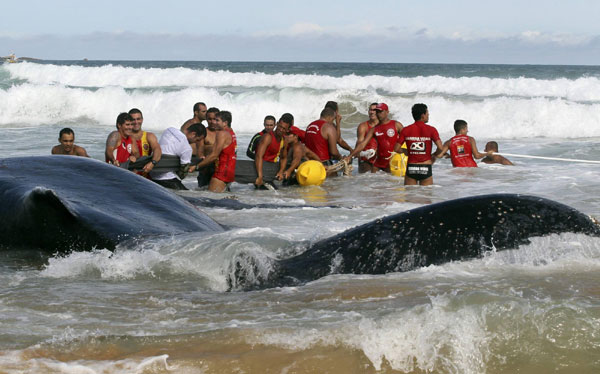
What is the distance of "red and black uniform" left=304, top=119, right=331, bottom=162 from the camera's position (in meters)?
14.4

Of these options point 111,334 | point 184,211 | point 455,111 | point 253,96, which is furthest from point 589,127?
point 111,334

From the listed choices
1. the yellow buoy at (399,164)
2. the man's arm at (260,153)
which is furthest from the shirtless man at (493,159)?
the man's arm at (260,153)

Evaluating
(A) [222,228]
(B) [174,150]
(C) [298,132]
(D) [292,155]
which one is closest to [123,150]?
(B) [174,150]

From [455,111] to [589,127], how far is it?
5.82 m

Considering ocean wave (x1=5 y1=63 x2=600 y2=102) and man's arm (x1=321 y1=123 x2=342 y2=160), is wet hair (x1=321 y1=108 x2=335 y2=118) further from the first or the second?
ocean wave (x1=5 y1=63 x2=600 y2=102)

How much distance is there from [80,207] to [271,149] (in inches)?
352

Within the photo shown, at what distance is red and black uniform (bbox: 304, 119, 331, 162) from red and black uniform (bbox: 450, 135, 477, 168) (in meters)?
2.66

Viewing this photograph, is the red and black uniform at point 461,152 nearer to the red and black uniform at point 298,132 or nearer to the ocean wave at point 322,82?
the red and black uniform at point 298,132

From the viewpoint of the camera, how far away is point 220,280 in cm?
459

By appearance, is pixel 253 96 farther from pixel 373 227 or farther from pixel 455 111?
pixel 373 227

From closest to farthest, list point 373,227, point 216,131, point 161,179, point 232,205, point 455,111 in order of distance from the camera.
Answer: point 373,227 → point 232,205 → point 161,179 → point 216,131 → point 455,111

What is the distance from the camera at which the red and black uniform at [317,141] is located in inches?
567

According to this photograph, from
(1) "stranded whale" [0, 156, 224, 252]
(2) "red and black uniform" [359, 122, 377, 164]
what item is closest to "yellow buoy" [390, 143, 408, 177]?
(2) "red and black uniform" [359, 122, 377, 164]

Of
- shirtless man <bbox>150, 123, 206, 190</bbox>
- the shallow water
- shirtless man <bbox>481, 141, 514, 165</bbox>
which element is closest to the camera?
the shallow water
